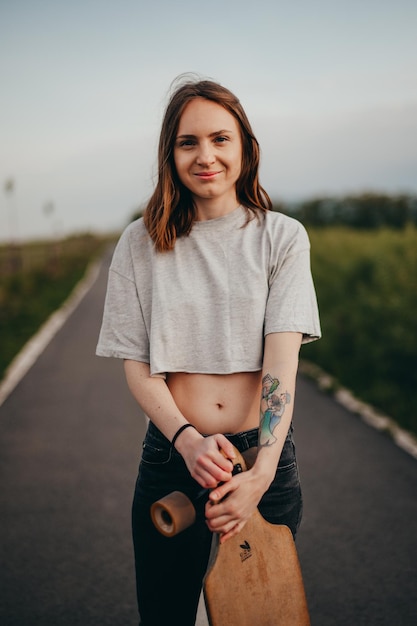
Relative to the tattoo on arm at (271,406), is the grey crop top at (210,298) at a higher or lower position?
higher

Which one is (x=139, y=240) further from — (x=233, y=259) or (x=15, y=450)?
(x=15, y=450)

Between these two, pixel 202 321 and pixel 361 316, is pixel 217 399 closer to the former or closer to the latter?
pixel 202 321

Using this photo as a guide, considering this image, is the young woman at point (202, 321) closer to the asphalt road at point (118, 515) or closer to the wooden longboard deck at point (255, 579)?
the wooden longboard deck at point (255, 579)

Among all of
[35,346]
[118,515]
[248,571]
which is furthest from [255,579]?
[35,346]

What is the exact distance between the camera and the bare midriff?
6.34 ft

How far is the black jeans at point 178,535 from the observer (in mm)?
1927

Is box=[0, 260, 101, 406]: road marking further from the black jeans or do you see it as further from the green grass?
the black jeans

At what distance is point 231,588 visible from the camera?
5.77 ft

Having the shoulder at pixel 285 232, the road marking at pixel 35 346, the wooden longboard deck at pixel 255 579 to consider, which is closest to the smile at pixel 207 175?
the shoulder at pixel 285 232

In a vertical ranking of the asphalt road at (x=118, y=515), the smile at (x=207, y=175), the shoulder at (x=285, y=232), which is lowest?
the asphalt road at (x=118, y=515)

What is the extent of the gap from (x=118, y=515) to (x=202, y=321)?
98.4 inches

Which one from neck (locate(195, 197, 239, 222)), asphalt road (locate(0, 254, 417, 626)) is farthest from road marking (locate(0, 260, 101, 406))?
neck (locate(195, 197, 239, 222))

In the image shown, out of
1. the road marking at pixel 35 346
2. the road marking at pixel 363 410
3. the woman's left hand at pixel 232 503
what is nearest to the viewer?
the woman's left hand at pixel 232 503

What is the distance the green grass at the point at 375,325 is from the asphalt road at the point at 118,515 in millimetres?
646
